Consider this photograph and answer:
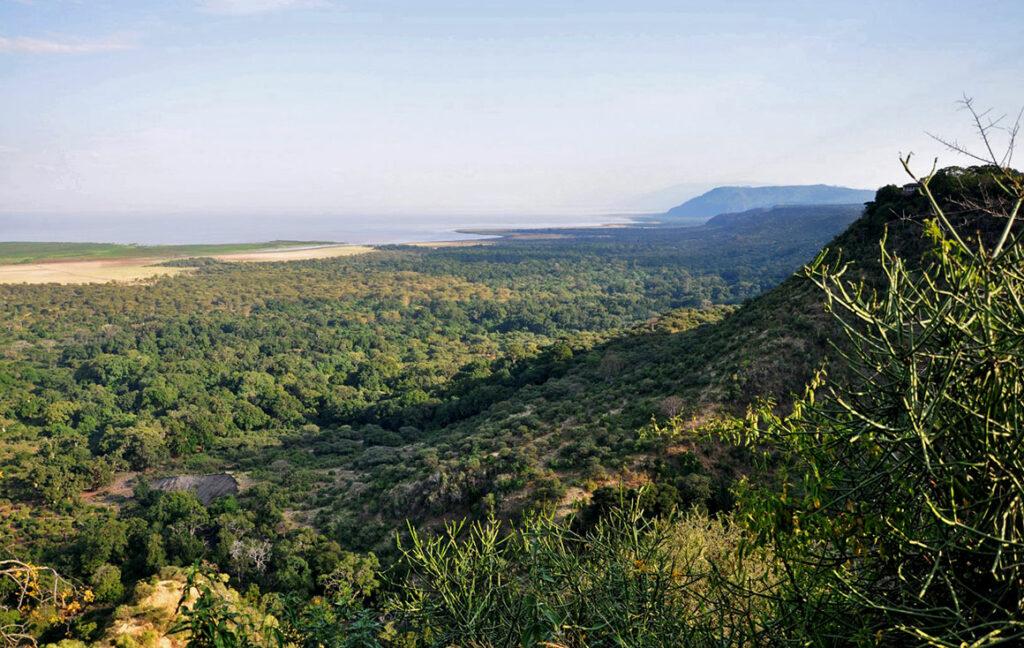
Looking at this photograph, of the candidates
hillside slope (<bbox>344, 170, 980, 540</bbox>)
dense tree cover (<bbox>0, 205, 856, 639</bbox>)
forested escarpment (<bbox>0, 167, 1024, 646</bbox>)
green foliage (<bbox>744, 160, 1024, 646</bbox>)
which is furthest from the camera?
dense tree cover (<bbox>0, 205, 856, 639</bbox>)

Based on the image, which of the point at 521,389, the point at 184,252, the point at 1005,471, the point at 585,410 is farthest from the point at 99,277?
the point at 1005,471

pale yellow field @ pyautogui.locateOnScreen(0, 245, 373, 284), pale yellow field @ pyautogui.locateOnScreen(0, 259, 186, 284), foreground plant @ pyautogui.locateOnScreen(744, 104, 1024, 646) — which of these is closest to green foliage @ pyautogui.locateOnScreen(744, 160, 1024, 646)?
foreground plant @ pyautogui.locateOnScreen(744, 104, 1024, 646)

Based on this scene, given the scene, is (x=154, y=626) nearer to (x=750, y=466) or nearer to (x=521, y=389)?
(x=750, y=466)

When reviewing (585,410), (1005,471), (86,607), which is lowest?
(86,607)

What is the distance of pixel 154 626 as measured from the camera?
51.2 ft

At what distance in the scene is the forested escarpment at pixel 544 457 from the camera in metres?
2.50

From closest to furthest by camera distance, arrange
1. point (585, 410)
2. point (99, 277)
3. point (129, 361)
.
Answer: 1. point (585, 410)
2. point (129, 361)
3. point (99, 277)

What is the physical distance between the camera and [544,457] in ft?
77.4

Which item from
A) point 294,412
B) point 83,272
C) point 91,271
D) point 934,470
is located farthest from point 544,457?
point 91,271

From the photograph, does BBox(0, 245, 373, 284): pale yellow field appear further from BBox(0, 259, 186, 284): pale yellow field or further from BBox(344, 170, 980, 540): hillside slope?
BBox(344, 170, 980, 540): hillside slope

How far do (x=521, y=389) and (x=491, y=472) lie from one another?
55.3 ft

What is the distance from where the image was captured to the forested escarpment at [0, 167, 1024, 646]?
2.50 metres

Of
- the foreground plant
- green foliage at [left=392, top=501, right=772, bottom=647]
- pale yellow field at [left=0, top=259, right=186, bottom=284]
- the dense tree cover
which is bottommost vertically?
the dense tree cover

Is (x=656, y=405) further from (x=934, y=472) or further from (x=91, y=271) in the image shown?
(x=91, y=271)
